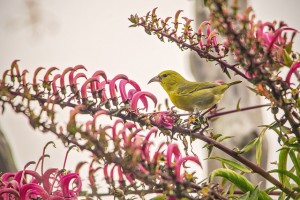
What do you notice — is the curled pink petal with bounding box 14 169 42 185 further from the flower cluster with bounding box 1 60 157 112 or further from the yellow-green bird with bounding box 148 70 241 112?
the yellow-green bird with bounding box 148 70 241 112

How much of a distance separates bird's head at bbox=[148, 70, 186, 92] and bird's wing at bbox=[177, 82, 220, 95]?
0.16 ft

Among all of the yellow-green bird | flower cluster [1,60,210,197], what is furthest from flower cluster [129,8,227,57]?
the yellow-green bird

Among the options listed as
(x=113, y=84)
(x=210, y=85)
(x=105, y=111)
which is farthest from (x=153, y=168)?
(x=210, y=85)

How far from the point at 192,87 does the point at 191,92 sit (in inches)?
2.1

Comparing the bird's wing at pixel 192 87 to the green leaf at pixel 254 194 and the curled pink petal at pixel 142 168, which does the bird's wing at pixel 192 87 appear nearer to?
the green leaf at pixel 254 194

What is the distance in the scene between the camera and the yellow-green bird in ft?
7.44

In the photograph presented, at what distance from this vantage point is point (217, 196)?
1.12m

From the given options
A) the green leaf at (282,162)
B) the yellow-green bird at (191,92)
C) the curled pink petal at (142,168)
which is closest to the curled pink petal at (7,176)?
the curled pink petal at (142,168)

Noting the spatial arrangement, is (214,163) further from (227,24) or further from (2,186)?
(227,24)

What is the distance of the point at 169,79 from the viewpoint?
2.49m

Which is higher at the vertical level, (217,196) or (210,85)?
(210,85)

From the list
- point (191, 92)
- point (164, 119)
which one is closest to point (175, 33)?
point (164, 119)

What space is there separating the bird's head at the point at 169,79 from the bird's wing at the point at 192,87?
A: 50 millimetres

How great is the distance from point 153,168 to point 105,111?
0.23 metres
